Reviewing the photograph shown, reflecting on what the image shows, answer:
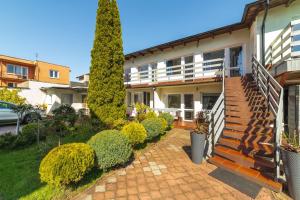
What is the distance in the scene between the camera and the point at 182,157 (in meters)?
5.62

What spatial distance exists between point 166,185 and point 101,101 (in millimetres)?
5754

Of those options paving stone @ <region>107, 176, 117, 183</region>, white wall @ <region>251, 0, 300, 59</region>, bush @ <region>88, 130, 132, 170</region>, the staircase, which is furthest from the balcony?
paving stone @ <region>107, 176, 117, 183</region>

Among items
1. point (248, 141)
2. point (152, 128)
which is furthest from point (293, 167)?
point (152, 128)

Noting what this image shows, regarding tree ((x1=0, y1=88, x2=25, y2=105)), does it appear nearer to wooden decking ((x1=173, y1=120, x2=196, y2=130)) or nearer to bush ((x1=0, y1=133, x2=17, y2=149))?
bush ((x1=0, y1=133, x2=17, y2=149))

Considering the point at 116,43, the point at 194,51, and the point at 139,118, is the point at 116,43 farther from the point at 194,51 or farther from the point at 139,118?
the point at 194,51

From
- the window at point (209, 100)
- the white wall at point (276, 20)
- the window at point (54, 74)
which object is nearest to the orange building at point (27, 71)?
the window at point (54, 74)

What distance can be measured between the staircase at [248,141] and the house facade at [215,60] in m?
1.67

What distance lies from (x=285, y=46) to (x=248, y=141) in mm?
5193

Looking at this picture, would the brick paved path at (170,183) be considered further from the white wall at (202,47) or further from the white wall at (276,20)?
the white wall at (202,47)

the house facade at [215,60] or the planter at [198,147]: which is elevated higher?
the house facade at [215,60]

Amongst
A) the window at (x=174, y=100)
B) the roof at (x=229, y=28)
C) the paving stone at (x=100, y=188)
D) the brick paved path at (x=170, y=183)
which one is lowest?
the paving stone at (x=100, y=188)

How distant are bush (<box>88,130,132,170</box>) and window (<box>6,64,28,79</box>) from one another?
100.0ft

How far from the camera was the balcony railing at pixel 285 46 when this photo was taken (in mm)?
6221

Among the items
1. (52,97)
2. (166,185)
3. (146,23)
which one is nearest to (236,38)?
(146,23)
